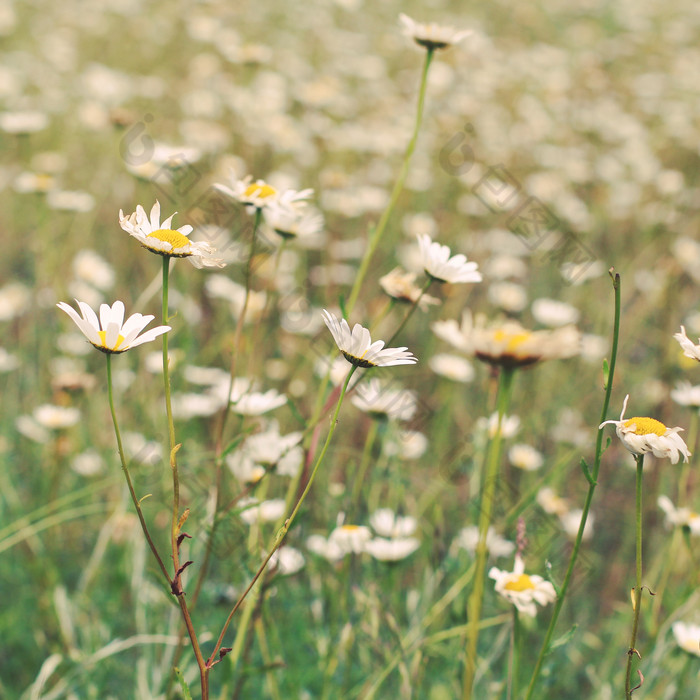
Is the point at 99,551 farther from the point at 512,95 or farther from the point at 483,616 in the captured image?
the point at 512,95

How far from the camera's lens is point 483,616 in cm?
148

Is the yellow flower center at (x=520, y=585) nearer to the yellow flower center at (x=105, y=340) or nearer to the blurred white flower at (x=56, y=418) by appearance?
the yellow flower center at (x=105, y=340)

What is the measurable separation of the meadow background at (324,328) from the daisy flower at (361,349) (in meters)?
0.24

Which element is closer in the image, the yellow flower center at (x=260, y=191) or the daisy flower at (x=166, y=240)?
the daisy flower at (x=166, y=240)

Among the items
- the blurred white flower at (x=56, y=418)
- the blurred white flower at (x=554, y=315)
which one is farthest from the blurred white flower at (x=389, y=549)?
the blurred white flower at (x=554, y=315)

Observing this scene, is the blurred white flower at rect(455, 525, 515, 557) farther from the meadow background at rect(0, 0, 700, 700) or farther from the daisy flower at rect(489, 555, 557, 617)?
the daisy flower at rect(489, 555, 557, 617)

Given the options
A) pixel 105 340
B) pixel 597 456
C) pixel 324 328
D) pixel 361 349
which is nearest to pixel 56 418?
pixel 324 328

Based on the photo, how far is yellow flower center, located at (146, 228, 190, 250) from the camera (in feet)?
2.27

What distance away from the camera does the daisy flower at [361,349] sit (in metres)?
0.65

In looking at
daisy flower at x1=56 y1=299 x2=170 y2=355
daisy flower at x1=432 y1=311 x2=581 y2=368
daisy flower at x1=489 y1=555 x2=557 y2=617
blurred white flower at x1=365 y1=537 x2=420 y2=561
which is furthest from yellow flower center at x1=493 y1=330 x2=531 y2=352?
blurred white flower at x1=365 y1=537 x2=420 y2=561

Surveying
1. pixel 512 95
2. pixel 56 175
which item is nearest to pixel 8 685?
pixel 56 175

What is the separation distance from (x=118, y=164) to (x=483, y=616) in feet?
8.12

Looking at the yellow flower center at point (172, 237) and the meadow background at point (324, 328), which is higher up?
the yellow flower center at point (172, 237)

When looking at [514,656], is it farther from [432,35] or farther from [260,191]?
[432,35]
